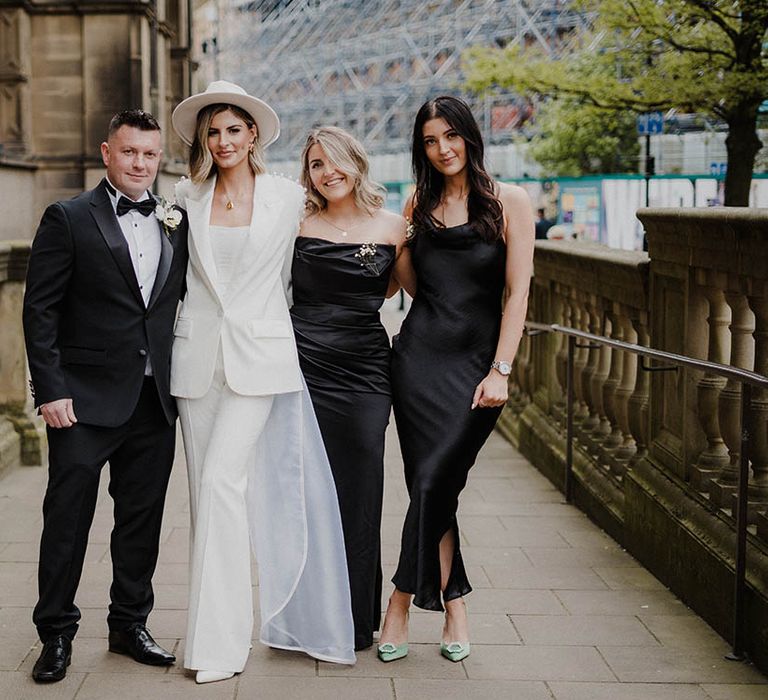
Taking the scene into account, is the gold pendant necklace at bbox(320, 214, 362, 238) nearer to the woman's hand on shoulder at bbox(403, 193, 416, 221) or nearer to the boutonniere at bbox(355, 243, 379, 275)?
the boutonniere at bbox(355, 243, 379, 275)

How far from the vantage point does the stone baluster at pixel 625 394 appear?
23.2 ft

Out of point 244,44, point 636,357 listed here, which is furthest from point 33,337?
point 244,44

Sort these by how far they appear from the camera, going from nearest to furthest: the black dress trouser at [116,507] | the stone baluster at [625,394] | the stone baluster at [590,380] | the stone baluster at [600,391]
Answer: the black dress trouser at [116,507] < the stone baluster at [625,394] < the stone baluster at [600,391] < the stone baluster at [590,380]

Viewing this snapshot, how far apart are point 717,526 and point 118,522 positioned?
242 cm

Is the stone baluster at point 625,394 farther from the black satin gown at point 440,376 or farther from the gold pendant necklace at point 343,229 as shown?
the gold pendant necklace at point 343,229

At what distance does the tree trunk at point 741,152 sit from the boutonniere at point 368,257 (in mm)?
15025

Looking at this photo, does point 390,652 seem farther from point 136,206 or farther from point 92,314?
point 136,206

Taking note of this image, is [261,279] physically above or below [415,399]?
above

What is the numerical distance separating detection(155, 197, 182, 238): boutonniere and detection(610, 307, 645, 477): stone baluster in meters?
3.28

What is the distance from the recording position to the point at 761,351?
488 cm

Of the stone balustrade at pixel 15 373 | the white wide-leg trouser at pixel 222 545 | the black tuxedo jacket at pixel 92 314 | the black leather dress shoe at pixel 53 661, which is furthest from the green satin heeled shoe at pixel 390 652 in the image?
the stone balustrade at pixel 15 373

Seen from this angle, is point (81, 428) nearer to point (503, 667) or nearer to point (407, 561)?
point (407, 561)

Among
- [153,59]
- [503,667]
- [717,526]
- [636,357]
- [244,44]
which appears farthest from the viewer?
[244,44]

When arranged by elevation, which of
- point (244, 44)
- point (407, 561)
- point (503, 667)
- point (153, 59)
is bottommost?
point (503, 667)
